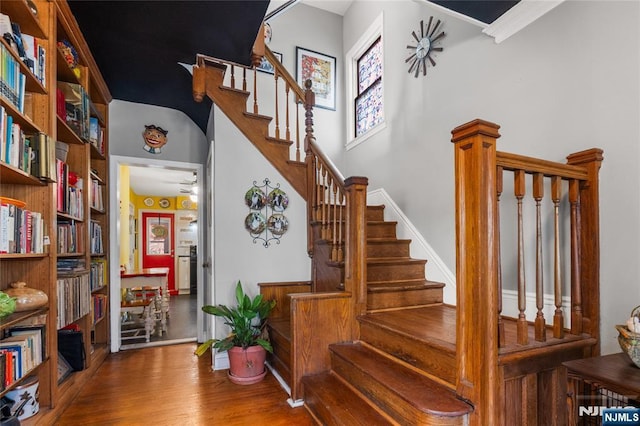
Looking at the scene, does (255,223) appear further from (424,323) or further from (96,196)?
(424,323)

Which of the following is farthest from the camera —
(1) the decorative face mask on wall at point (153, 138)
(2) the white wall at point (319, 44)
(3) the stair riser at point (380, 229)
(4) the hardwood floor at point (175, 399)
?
(2) the white wall at point (319, 44)

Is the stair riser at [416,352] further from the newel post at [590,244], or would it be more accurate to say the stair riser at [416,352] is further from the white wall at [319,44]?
the white wall at [319,44]

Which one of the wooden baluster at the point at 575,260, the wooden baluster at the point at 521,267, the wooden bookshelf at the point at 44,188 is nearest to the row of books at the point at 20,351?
the wooden bookshelf at the point at 44,188

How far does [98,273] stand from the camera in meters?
3.33

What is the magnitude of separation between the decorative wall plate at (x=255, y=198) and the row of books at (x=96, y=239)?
4.98ft

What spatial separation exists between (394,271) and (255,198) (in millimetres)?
1527

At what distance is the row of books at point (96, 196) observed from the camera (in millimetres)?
3253

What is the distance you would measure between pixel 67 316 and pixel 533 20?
12.8 ft

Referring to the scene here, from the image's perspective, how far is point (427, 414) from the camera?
1507 mm

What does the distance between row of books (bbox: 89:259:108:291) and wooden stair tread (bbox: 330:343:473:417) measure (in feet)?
7.94

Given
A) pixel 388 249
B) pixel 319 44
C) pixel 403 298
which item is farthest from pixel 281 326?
pixel 319 44

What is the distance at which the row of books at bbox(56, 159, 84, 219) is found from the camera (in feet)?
7.99

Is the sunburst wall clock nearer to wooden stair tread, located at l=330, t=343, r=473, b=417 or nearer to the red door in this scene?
wooden stair tread, located at l=330, t=343, r=473, b=417

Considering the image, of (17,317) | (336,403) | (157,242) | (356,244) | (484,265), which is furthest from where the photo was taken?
(157,242)
